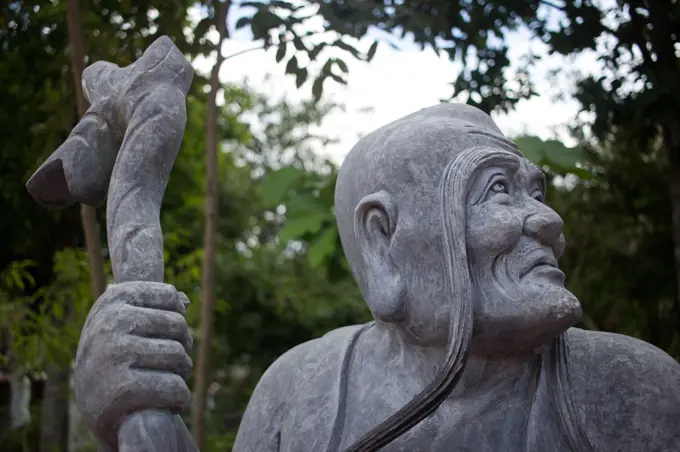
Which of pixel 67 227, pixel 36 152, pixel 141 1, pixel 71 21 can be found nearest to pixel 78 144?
pixel 71 21

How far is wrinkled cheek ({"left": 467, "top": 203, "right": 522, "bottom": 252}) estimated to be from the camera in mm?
1998

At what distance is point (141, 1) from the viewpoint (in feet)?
14.7

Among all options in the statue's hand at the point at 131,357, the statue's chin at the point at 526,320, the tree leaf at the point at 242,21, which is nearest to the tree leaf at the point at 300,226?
the tree leaf at the point at 242,21

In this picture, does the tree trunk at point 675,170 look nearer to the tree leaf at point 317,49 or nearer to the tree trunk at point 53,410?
the tree leaf at point 317,49

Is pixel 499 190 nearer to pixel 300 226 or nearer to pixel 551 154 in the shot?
pixel 551 154

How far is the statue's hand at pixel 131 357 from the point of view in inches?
77.2

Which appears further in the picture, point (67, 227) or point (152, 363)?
point (67, 227)

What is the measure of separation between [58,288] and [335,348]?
5.20 m

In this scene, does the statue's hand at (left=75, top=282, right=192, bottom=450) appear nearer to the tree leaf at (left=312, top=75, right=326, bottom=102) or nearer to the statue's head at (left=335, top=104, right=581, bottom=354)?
the statue's head at (left=335, top=104, right=581, bottom=354)

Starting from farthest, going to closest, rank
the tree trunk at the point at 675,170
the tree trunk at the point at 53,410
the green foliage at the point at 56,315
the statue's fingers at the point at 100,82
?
the tree trunk at the point at 53,410, the green foliage at the point at 56,315, the tree trunk at the point at 675,170, the statue's fingers at the point at 100,82

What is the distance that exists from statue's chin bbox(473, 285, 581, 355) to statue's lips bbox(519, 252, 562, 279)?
6cm

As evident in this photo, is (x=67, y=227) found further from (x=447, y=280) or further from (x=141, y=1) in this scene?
(x=447, y=280)

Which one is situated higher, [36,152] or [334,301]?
[36,152]

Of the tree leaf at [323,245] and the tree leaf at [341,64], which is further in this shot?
the tree leaf at [323,245]
